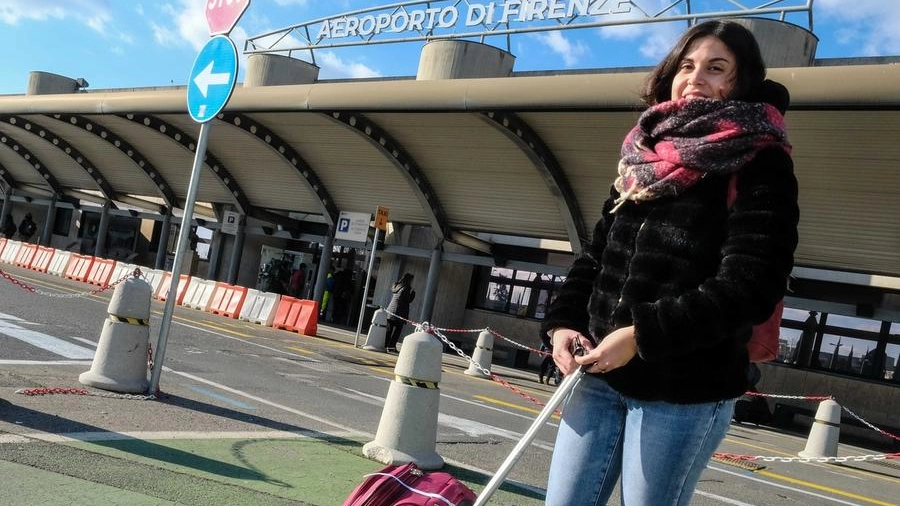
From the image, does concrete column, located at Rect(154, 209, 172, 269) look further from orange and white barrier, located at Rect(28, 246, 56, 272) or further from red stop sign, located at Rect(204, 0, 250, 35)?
red stop sign, located at Rect(204, 0, 250, 35)

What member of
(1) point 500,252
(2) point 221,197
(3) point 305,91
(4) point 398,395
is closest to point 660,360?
(4) point 398,395

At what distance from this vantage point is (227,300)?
21.2 meters

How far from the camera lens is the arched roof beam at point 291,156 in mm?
21844

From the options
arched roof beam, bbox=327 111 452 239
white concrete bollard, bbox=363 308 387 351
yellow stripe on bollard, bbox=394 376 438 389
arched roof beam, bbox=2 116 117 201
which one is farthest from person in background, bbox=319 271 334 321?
yellow stripe on bollard, bbox=394 376 438 389

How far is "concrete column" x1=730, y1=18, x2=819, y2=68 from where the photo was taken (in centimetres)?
1714

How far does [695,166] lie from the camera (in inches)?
82.5

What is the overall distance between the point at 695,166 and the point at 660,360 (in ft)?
1.68

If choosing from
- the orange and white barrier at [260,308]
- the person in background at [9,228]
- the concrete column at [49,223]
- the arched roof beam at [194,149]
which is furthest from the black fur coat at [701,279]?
the person in background at [9,228]

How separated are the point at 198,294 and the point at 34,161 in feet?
60.2

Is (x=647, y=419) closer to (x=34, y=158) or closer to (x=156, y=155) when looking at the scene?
(x=156, y=155)

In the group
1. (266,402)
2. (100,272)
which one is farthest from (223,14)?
(100,272)

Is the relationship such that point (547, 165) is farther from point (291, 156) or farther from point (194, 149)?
point (194, 149)

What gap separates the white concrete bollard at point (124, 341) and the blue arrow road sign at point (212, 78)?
158cm

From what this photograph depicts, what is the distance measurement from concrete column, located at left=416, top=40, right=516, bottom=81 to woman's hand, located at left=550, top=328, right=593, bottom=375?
2110cm
